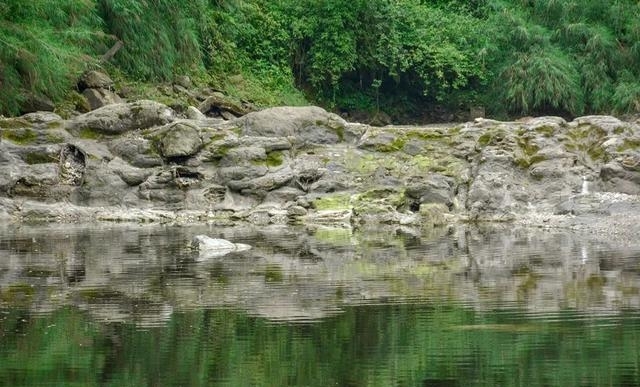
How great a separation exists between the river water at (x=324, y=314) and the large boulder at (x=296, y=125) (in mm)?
9752

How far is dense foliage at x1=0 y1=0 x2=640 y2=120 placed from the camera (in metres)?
51.8

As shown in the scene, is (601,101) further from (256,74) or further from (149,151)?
(149,151)

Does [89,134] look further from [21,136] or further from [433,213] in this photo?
[433,213]

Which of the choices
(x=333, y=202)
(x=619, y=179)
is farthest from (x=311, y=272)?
(x=619, y=179)

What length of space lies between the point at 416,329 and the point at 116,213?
18847 mm

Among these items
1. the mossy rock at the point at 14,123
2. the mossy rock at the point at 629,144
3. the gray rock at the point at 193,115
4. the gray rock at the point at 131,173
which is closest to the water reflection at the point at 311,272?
the gray rock at the point at 131,173

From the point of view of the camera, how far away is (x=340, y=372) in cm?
1123

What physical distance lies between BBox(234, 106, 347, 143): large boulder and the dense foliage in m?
13.1

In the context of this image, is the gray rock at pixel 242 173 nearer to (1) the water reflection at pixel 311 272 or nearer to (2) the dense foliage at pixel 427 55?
(1) the water reflection at pixel 311 272

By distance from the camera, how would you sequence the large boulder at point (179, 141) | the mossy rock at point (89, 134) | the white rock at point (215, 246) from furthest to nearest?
the mossy rock at point (89, 134)
the large boulder at point (179, 141)
the white rock at point (215, 246)

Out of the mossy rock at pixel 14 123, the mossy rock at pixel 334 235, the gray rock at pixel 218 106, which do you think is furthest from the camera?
the gray rock at pixel 218 106

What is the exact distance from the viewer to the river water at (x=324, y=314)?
37.0 ft

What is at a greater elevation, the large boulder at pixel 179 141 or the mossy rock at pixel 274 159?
the large boulder at pixel 179 141

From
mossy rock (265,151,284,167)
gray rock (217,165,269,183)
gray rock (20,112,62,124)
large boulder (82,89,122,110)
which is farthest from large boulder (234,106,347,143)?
large boulder (82,89,122,110)
